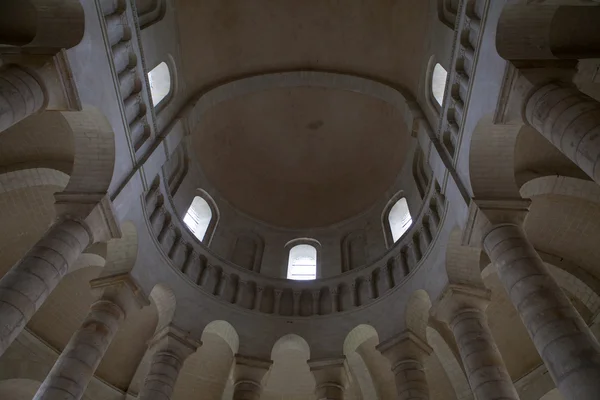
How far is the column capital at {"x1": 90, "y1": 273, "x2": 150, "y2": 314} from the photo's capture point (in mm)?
11156

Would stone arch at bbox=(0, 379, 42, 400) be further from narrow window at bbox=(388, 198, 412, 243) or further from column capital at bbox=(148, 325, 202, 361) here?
narrow window at bbox=(388, 198, 412, 243)

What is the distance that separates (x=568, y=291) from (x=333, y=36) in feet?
32.8

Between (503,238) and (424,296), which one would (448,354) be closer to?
(424,296)

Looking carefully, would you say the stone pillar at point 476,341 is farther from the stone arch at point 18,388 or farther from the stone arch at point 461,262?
the stone arch at point 18,388

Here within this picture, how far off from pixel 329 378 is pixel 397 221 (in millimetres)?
5968

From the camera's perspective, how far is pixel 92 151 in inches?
421

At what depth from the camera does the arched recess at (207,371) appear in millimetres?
16188

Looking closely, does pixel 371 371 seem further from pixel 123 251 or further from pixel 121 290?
pixel 123 251

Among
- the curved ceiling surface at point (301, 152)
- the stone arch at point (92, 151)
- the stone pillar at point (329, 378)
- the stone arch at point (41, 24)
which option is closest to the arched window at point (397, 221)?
the curved ceiling surface at point (301, 152)

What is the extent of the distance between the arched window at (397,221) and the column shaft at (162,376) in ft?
24.5

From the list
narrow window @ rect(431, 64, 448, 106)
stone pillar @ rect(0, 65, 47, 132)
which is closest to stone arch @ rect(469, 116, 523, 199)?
narrow window @ rect(431, 64, 448, 106)

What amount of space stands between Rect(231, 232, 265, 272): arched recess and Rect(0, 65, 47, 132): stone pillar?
946 centimetres

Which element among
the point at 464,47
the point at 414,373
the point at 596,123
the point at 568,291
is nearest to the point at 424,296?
the point at 414,373

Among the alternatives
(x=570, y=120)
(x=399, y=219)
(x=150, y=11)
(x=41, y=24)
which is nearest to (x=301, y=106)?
(x=399, y=219)
